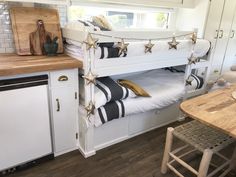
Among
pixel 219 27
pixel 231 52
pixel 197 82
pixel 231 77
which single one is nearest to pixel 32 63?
pixel 197 82

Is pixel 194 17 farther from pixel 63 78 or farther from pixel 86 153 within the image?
pixel 86 153

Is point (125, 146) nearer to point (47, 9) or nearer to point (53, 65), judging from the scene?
point (53, 65)

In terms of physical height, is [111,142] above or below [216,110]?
below

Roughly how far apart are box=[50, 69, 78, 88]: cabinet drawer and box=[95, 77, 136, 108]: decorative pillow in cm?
24

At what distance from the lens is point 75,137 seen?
77.5 inches

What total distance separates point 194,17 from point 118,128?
1.94 meters

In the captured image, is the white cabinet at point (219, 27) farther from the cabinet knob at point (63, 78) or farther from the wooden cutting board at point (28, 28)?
the wooden cutting board at point (28, 28)

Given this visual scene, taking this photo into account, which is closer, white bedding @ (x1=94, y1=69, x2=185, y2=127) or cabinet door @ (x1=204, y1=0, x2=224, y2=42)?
white bedding @ (x1=94, y1=69, x2=185, y2=127)

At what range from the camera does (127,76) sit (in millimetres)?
2619

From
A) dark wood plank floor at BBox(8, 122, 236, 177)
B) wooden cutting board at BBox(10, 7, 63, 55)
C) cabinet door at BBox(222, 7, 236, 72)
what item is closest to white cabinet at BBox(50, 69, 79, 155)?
dark wood plank floor at BBox(8, 122, 236, 177)

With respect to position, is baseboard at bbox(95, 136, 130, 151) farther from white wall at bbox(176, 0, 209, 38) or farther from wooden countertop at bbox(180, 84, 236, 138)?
white wall at bbox(176, 0, 209, 38)

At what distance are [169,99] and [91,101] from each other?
38.6 inches

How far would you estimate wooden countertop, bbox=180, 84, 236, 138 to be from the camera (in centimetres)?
115

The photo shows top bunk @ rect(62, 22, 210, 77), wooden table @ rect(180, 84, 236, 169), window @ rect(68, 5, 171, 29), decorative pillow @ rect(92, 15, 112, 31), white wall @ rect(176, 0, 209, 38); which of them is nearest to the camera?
wooden table @ rect(180, 84, 236, 169)
